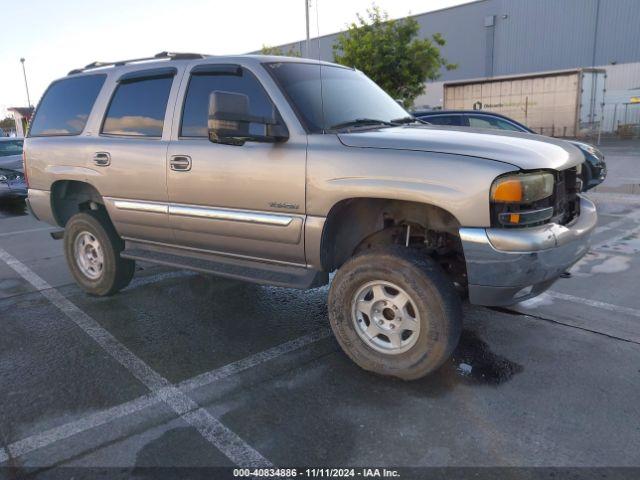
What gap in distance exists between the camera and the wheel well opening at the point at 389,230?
3.37 m

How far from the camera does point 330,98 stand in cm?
390

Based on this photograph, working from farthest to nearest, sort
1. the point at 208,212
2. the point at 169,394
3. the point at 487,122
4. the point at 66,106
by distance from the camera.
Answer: the point at 487,122 < the point at 66,106 < the point at 208,212 < the point at 169,394

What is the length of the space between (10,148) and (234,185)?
11.5 metres

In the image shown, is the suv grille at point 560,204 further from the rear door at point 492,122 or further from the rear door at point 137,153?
the rear door at point 492,122

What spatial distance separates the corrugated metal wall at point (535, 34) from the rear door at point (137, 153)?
37.9 m

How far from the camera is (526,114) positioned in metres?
25.9

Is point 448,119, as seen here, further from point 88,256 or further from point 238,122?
point 238,122

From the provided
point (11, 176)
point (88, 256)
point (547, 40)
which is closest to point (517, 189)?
point (88, 256)

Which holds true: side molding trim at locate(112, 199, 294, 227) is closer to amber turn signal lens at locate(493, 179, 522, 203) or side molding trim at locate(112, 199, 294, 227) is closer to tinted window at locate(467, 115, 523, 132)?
amber turn signal lens at locate(493, 179, 522, 203)

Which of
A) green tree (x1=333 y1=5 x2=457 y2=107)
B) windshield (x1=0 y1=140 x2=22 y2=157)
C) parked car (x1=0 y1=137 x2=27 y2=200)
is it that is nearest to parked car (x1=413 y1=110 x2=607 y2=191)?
parked car (x1=0 y1=137 x2=27 y2=200)

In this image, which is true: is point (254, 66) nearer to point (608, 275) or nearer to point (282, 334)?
point (282, 334)

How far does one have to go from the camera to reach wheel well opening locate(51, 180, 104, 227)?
16.6ft

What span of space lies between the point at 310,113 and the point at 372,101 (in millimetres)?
858

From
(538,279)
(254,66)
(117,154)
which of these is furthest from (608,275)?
(117,154)
